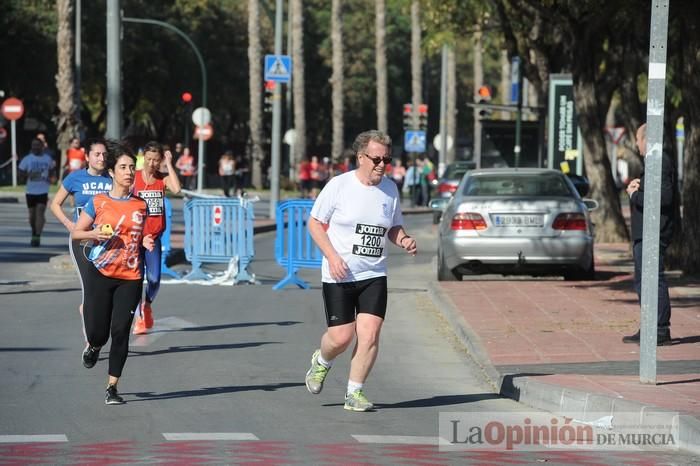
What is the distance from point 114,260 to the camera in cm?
972

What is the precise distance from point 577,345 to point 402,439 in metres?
4.33

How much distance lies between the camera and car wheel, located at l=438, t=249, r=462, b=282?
1898 centimetres

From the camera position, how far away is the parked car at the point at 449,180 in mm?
35969

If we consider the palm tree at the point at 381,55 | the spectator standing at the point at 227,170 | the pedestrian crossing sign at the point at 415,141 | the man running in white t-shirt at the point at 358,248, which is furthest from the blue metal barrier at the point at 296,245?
the palm tree at the point at 381,55

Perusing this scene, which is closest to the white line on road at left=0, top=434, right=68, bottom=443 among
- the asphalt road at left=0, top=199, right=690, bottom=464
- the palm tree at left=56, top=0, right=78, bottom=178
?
the asphalt road at left=0, top=199, right=690, bottom=464

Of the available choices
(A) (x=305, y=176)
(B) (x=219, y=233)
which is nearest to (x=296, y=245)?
(B) (x=219, y=233)

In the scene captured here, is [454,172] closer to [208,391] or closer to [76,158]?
[76,158]

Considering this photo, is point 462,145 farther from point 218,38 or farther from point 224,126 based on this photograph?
point 218,38

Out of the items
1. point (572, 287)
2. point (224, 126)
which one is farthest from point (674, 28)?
point (224, 126)

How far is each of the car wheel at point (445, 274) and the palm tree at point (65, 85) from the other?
25.5 metres

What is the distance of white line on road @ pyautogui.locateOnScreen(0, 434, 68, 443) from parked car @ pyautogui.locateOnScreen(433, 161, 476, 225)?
27.0 meters

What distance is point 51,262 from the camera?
833 inches
